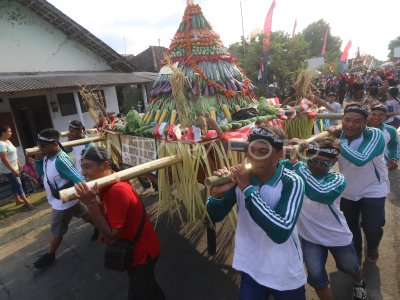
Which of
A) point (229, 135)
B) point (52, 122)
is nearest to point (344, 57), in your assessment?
point (52, 122)

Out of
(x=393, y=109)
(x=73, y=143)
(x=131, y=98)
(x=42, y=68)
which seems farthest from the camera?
(x=131, y=98)

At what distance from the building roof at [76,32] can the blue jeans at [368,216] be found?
11.0m

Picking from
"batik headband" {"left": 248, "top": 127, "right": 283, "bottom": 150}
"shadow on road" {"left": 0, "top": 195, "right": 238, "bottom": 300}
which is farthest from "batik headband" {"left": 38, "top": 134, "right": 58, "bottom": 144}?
"batik headband" {"left": 248, "top": 127, "right": 283, "bottom": 150}

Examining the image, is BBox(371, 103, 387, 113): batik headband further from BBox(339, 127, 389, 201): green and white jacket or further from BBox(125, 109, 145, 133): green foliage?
BBox(125, 109, 145, 133): green foliage

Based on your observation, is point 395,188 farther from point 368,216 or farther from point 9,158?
point 9,158

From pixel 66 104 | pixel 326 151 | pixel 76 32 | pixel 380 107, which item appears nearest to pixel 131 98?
pixel 66 104

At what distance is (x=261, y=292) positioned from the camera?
1714 millimetres

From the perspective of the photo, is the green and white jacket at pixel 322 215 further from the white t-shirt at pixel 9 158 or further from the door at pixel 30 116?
the door at pixel 30 116

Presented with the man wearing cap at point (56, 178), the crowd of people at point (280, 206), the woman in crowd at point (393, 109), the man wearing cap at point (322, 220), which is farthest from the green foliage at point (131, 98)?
the man wearing cap at point (322, 220)

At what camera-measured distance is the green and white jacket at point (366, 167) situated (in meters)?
2.38

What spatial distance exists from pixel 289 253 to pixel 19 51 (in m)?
11.0

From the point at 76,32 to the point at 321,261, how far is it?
11.4m

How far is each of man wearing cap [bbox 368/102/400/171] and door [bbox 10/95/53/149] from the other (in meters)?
9.58

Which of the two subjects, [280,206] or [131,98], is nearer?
[280,206]
